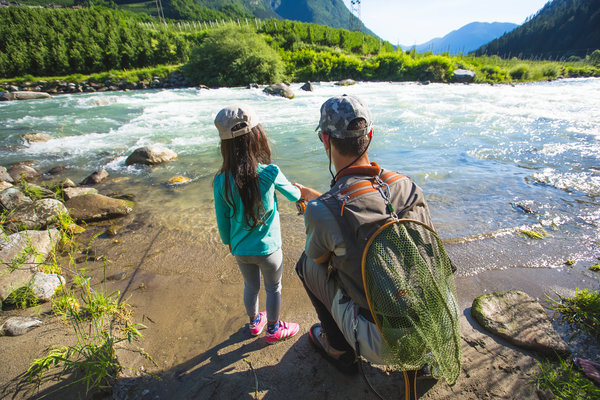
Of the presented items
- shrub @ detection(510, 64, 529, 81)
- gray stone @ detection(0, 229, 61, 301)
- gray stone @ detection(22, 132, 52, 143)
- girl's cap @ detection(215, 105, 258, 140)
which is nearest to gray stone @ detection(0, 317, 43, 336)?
gray stone @ detection(0, 229, 61, 301)

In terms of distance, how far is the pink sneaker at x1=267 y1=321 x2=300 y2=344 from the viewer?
7.82ft

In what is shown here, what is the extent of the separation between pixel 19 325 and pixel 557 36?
122327 millimetres

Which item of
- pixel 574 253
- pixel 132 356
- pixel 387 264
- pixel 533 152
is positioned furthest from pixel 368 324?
pixel 533 152

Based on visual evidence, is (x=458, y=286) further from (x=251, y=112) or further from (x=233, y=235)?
(x=251, y=112)

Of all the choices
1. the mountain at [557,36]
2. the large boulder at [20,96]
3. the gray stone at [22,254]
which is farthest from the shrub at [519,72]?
the mountain at [557,36]

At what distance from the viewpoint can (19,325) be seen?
2.34 meters

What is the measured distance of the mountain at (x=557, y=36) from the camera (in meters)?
75.9

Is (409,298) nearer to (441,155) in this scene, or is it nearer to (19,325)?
(19,325)

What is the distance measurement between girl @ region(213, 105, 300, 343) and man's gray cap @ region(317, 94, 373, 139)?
1.76 ft

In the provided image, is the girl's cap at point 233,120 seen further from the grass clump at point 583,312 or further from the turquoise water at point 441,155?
the grass clump at point 583,312

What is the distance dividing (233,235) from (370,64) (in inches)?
1365

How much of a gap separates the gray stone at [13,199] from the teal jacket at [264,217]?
4.34 meters

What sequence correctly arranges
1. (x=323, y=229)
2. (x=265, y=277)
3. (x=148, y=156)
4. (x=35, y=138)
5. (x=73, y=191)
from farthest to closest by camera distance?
(x=35, y=138)
(x=148, y=156)
(x=73, y=191)
(x=265, y=277)
(x=323, y=229)

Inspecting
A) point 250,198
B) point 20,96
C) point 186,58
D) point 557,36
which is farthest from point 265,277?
point 557,36
